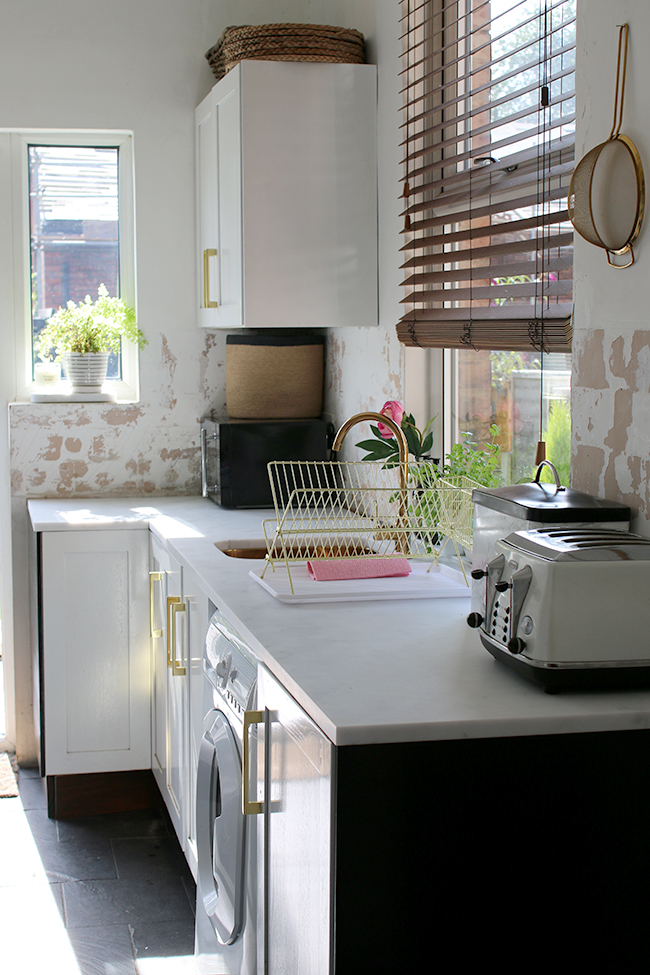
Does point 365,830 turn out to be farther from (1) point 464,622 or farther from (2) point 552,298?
(2) point 552,298

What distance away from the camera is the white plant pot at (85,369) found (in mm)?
3471

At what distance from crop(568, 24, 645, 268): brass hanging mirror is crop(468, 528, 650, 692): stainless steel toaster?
1.76 ft

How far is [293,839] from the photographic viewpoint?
140 cm

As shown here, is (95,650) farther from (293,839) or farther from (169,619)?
(293,839)

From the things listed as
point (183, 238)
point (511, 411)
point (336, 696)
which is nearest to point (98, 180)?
point (183, 238)

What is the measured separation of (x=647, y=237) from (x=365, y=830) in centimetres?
97

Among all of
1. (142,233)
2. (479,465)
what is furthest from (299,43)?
(479,465)

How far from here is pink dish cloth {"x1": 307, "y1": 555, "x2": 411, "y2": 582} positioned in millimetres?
2023

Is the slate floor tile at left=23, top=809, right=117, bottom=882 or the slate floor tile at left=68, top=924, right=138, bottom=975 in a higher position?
the slate floor tile at left=68, top=924, right=138, bottom=975

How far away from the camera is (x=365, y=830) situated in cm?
121

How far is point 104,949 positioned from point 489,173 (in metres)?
2.02

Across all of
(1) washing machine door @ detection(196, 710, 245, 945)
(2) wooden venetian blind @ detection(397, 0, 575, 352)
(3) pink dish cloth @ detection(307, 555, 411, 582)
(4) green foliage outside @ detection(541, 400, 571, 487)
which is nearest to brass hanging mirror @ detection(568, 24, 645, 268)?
(2) wooden venetian blind @ detection(397, 0, 575, 352)

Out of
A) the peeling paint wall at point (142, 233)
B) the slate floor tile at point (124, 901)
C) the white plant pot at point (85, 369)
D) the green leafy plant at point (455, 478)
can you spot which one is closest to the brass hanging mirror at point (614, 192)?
the green leafy plant at point (455, 478)

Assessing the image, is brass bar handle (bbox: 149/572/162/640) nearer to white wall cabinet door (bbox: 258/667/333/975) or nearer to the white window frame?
the white window frame
